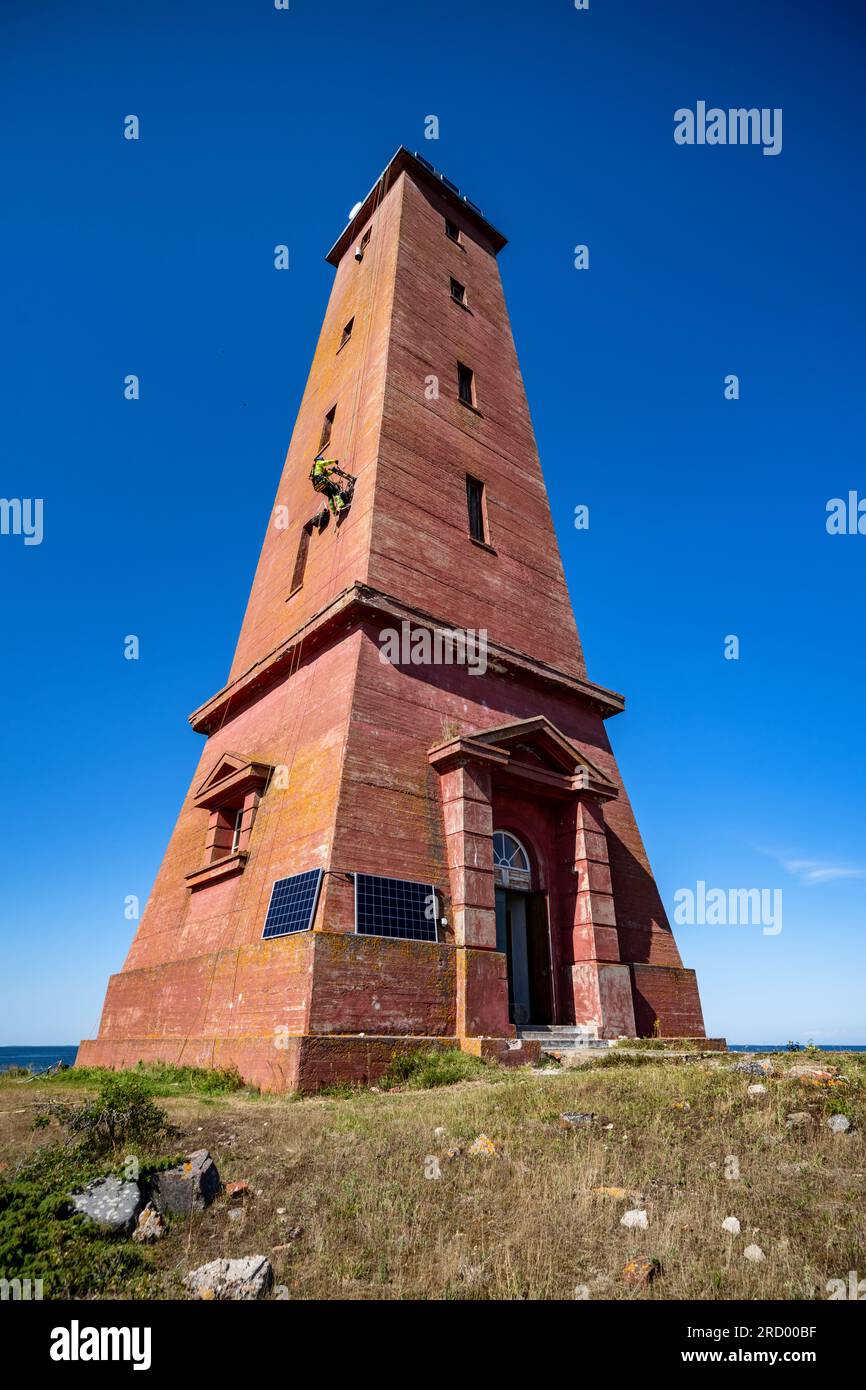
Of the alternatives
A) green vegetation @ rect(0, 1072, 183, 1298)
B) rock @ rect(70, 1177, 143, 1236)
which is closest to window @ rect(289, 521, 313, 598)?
green vegetation @ rect(0, 1072, 183, 1298)

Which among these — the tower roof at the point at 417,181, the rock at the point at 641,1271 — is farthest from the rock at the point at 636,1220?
the tower roof at the point at 417,181

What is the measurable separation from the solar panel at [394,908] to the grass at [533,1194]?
3529 millimetres

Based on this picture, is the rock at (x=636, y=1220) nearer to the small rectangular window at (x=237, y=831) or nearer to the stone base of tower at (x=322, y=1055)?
→ the stone base of tower at (x=322, y=1055)

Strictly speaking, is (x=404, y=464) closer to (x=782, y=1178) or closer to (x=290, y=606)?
(x=290, y=606)

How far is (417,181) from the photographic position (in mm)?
26969

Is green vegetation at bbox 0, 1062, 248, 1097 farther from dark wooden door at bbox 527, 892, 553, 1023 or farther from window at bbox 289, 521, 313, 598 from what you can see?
window at bbox 289, 521, 313, 598

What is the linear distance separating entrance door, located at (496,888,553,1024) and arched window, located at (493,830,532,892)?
0.25m

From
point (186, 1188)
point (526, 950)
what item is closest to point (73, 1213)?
point (186, 1188)

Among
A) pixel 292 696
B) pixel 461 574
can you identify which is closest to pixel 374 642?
pixel 292 696

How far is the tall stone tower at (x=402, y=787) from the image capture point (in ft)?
40.6

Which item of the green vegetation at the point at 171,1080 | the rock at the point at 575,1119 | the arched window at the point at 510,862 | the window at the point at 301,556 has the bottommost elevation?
the green vegetation at the point at 171,1080

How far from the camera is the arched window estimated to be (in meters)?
15.8

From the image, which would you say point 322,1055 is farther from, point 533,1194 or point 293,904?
point 533,1194
